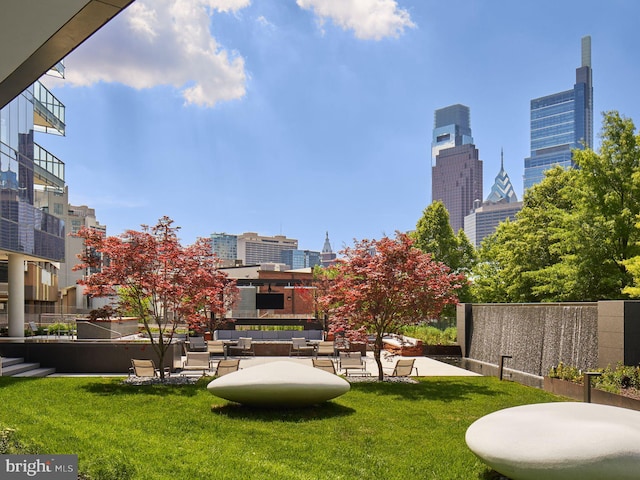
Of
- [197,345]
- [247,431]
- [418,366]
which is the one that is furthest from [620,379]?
[197,345]

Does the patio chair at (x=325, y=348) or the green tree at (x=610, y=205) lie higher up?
the green tree at (x=610, y=205)

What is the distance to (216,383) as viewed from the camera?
40.4ft

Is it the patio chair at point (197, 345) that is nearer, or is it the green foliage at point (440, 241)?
the patio chair at point (197, 345)

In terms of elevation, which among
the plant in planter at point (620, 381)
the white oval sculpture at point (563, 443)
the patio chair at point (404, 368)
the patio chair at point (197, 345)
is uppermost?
the white oval sculpture at point (563, 443)

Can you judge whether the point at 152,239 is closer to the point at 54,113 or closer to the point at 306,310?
the point at 54,113

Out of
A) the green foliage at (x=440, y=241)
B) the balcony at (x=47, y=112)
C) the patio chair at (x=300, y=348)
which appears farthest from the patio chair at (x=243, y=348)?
the green foliage at (x=440, y=241)

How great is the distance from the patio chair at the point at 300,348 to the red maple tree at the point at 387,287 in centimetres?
850

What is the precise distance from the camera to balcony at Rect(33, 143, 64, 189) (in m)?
27.3

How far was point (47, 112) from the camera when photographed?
29.0 meters

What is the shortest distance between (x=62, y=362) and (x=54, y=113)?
1516 centimetres

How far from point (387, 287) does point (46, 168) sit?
1970 cm

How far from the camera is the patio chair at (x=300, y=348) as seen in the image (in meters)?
26.1

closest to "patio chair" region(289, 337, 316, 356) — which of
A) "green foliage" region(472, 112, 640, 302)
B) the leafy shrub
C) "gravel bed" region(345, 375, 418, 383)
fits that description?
the leafy shrub

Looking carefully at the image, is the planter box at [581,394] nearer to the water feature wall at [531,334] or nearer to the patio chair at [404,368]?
the water feature wall at [531,334]
